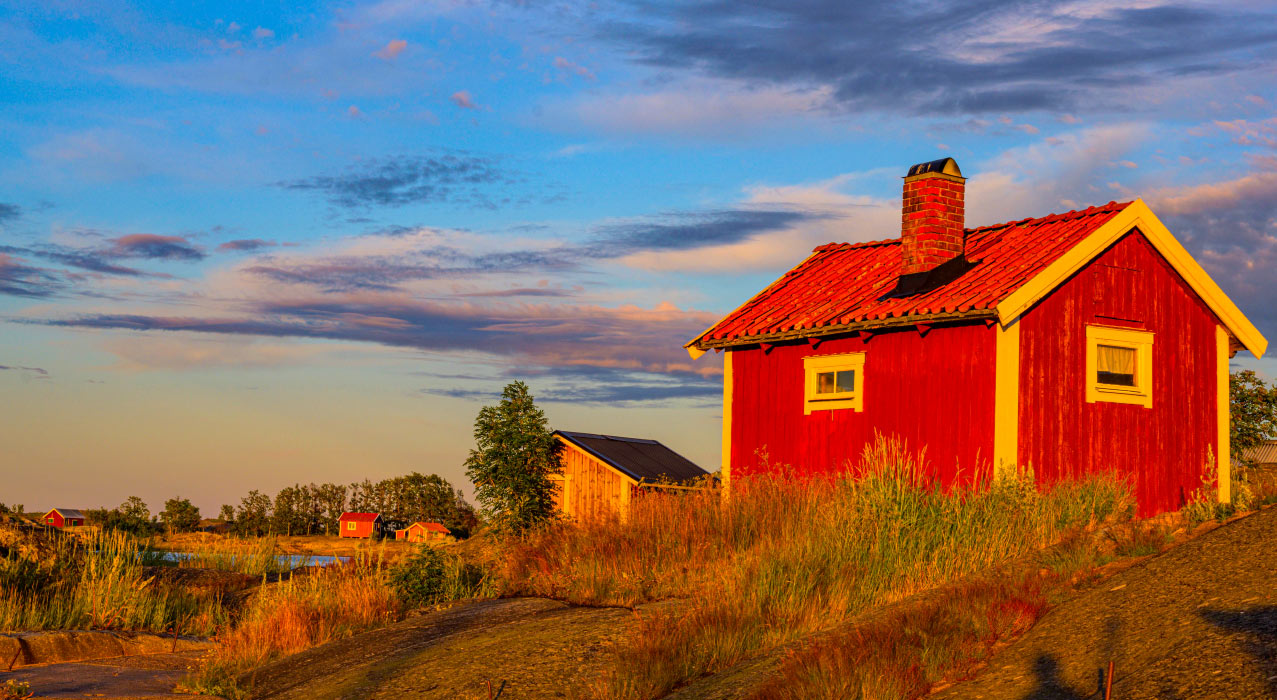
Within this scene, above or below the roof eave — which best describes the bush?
below

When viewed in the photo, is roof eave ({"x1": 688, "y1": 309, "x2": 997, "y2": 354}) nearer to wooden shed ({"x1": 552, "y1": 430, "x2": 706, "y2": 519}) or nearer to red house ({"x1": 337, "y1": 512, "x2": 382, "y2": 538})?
wooden shed ({"x1": 552, "y1": 430, "x2": 706, "y2": 519})

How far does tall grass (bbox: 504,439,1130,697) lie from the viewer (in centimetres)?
912

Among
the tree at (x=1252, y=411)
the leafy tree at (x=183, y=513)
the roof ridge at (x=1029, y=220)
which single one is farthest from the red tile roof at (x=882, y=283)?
the leafy tree at (x=183, y=513)

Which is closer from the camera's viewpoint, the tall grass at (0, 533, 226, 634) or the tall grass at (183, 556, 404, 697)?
the tall grass at (183, 556, 404, 697)

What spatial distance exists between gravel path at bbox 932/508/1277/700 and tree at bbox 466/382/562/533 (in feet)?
56.7

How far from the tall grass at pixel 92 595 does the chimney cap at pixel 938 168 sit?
40.3ft

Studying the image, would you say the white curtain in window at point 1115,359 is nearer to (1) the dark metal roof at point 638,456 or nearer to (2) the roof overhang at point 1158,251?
(2) the roof overhang at point 1158,251

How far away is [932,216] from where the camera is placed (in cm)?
1609

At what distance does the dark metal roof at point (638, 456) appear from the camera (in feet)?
88.4

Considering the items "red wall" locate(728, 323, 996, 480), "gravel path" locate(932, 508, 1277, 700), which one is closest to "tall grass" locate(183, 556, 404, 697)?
"red wall" locate(728, 323, 996, 480)

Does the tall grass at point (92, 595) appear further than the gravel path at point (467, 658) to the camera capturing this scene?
Yes

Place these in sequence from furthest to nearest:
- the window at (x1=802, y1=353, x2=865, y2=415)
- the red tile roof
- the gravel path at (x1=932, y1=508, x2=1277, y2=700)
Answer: the window at (x1=802, y1=353, x2=865, y2=415)
the red tile roof
the gravel path at (x1=932, y1=508, x2=1277, y2=700)

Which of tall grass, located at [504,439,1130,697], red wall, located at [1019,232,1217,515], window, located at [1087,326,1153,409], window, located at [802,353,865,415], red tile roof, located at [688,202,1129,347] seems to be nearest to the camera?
tall grass, located at [504,439,1130,697]

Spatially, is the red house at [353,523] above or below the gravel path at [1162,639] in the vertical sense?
below
